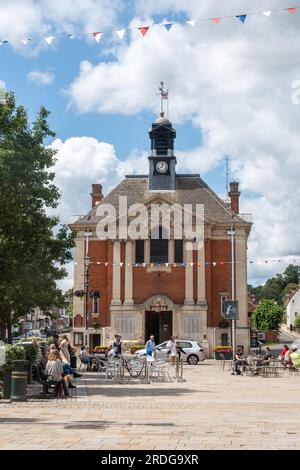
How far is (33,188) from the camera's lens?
2405 cm

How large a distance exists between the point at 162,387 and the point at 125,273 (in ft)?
96.9

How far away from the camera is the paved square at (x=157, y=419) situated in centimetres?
1062

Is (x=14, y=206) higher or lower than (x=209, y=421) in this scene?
higher

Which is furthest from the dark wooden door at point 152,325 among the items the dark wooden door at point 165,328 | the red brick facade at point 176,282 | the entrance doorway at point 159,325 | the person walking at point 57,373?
the person walking at point 57,373

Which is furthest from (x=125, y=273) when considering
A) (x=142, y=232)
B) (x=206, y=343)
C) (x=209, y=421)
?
(x=209, y=421)

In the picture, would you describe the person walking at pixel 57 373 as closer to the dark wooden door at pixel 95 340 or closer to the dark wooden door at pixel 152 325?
the dark wooden door at pixel 152 325

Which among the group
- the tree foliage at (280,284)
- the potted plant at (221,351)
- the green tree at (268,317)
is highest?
the tree foliage at (280,284)

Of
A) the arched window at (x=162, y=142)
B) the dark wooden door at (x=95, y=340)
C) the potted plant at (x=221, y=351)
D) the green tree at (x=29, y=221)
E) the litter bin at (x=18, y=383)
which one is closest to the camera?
the litter bin at (x=18, y=383)

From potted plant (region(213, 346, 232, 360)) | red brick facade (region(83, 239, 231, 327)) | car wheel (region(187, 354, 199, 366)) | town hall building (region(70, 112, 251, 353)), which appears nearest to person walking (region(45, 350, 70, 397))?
car wheel (region(187, 354, 199, 366))

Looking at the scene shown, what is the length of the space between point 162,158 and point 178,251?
27.0 feet

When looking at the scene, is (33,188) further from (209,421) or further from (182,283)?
(182,283)

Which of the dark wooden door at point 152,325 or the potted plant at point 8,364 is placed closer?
the potted plant at point 8,364

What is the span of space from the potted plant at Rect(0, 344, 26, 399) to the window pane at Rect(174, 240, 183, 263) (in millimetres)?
32965
